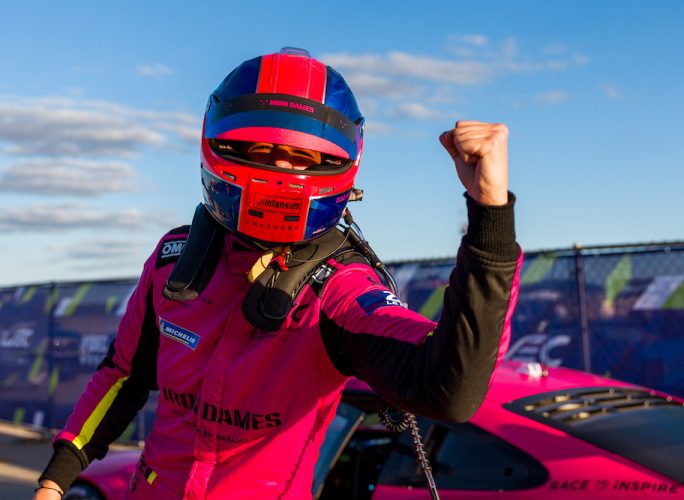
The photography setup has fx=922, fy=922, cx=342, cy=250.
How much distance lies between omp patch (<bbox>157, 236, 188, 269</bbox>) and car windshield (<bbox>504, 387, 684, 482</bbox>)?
213cm

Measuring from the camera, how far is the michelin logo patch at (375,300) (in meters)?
2.31

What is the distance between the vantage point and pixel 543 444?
13.9ft

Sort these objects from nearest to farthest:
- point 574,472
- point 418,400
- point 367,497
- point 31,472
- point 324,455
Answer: point 418,400, point 574,472, point 324,455, point 367,497, point 31,472

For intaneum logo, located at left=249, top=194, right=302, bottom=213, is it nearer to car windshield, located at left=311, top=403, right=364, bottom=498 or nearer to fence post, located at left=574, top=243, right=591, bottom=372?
car windshield, located at left=311, top=403, right=364, bottom=498

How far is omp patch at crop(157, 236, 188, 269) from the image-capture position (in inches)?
115

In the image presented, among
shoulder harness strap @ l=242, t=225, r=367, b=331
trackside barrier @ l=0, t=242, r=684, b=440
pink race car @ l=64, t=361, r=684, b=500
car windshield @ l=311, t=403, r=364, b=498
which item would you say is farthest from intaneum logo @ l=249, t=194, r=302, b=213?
trackside barrier @ l=0, t=242, r=684, b=440

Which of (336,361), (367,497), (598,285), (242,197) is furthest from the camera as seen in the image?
(598,285)

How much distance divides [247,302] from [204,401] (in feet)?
1.00

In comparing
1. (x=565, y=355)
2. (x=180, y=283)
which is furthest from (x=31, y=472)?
(x=180, y=283)

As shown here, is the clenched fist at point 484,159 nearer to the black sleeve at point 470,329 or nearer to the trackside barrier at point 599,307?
the black sleeve at point 470,329

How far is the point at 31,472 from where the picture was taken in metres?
10.4

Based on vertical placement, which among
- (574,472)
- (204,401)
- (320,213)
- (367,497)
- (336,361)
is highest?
(320,213)

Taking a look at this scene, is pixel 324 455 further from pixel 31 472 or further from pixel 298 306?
pixel 31 472

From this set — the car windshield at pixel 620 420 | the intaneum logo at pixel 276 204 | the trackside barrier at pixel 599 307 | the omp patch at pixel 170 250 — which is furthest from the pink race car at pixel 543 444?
the trackside barrier at pixel 599 307
